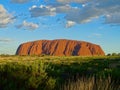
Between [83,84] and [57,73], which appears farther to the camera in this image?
[57,73]

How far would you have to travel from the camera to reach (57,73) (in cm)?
2458

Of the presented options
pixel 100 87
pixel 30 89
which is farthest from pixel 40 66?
pixel 100 87

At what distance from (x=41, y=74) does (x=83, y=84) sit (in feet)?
14.2

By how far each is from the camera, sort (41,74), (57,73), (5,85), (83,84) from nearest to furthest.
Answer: (83,84)
(5,85)
(41,74)
(57,73)

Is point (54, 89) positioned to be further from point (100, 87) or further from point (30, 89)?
point (100, 87)

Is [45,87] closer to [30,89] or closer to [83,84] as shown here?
[30,89]

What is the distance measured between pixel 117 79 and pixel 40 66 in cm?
385

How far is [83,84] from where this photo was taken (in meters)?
14.5


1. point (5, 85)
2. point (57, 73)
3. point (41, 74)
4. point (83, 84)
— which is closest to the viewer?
point (83, 84)

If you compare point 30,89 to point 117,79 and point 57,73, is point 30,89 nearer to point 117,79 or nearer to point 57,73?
point 117,79

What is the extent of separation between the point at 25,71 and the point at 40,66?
93 cm

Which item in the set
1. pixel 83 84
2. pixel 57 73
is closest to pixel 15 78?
pixel 83 84

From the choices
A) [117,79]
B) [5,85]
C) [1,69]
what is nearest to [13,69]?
[1,69]

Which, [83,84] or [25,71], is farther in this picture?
[25,71]
